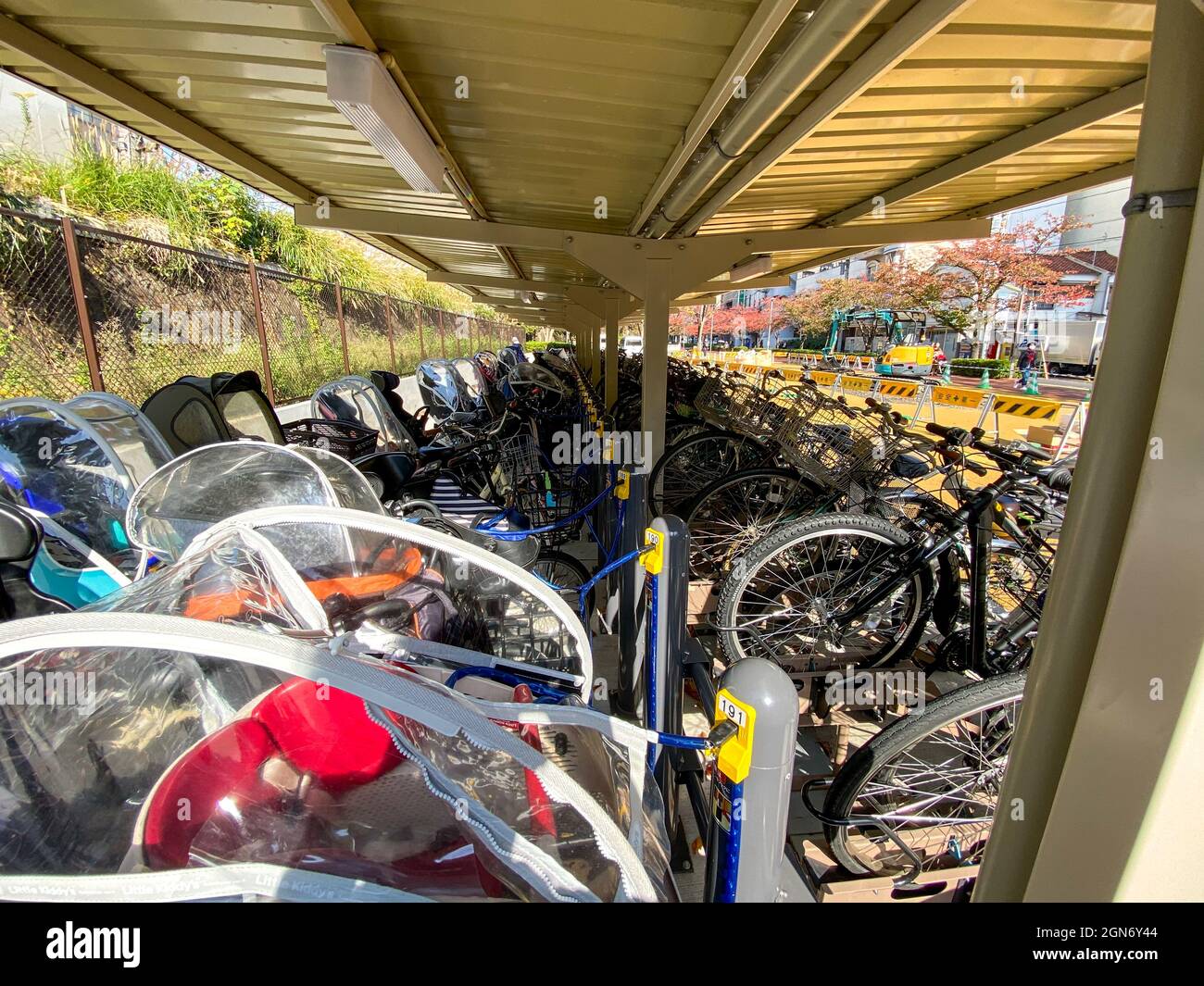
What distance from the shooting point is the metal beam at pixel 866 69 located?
168 cm

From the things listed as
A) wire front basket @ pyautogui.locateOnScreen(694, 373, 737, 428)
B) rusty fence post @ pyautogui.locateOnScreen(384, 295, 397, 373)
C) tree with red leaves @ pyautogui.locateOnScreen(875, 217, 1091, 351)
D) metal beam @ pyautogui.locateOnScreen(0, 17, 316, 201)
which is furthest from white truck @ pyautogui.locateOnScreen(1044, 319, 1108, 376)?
metal beam @ pyautogui.locateOnScreen(0, 17, 316, 201)

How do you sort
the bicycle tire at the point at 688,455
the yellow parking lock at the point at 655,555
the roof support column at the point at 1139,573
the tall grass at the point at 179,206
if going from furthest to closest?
the tall grass at the point at 179,206 < the bicycle tire at the point at 688,455 < the yellow parking lock at the point at 655,555 < the roof support column at the point at 1139,573

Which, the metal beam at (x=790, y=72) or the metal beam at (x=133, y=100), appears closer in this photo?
the metal beam at (x=790, y=72)

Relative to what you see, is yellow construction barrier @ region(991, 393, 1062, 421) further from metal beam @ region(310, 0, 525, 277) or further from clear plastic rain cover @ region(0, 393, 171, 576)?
clear plastic rain cover @ region(0, 393, 171, 576)

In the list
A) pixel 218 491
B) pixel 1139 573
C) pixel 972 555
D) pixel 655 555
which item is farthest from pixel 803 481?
pixel 218 491

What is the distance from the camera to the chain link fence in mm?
5535

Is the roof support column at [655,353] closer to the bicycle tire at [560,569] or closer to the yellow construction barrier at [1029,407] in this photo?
the bicycle tire at [560,569]

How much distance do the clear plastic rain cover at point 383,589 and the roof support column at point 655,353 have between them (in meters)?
3.03

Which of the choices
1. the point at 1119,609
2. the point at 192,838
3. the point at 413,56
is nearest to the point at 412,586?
the point at 192,838

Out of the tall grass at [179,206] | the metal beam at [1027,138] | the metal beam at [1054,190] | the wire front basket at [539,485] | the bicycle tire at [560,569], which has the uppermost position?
the tall grass at [179,206]

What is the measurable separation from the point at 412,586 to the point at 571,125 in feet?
8.28

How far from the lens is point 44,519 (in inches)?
121

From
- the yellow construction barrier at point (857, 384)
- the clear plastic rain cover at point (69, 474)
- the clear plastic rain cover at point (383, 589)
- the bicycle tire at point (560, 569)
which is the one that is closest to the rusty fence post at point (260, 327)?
the clear plastic rain cover at point (69, 474)

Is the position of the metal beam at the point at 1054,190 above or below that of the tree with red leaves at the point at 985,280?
below
